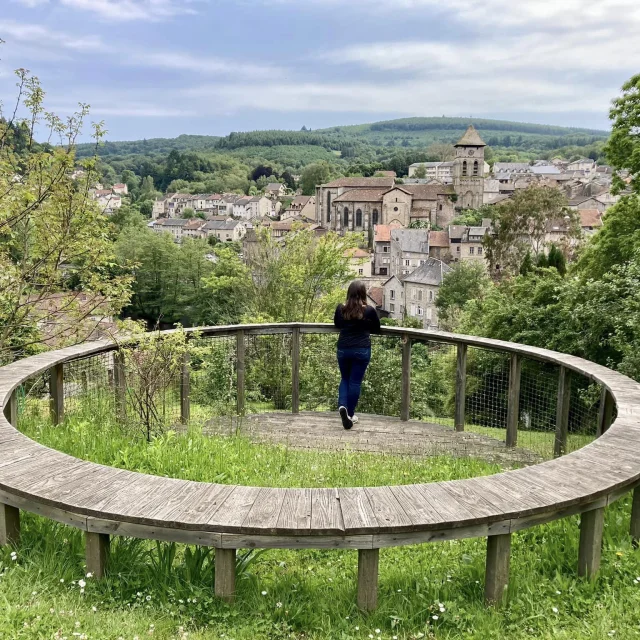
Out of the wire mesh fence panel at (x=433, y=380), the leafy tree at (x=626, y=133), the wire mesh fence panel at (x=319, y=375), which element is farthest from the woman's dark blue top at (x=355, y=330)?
the leafy tree at (x=626, y=133)

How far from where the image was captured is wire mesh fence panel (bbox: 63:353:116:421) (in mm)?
5922

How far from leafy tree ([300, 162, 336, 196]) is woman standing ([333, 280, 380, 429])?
479 ft

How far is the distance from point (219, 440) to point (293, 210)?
132366 millimetres

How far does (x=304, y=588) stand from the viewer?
2977 mm

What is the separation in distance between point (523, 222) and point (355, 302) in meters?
39.6

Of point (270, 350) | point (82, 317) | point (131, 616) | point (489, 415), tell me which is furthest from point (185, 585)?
point (489, 415)

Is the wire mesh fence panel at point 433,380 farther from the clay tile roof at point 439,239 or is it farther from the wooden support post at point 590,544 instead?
the clay tile roof at point 439,239

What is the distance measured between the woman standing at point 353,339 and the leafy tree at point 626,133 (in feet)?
47.4

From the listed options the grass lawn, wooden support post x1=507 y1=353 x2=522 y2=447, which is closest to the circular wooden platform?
wooden support post x1=507 y1=353 x2=522 y2=447

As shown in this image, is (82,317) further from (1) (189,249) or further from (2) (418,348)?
(1) (189,249)

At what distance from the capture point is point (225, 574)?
2781 millimetres

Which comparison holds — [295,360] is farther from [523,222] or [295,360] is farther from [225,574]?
[523,222]

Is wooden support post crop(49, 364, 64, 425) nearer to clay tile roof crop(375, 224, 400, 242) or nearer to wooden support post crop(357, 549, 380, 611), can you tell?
wooden support post crop(357, 549, 380, 611)

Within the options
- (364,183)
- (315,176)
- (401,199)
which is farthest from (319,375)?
(315,176)
